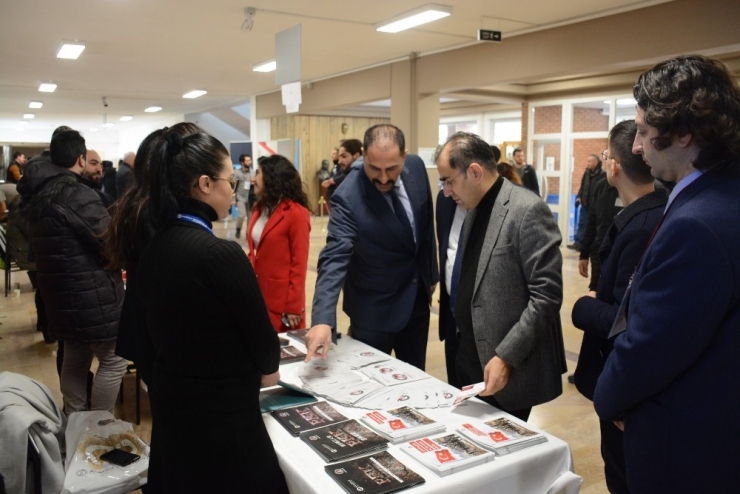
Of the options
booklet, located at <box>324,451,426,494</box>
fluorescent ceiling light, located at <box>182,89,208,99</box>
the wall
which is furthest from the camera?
the wall

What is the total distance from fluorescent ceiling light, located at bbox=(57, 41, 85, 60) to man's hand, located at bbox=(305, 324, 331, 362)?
6.61 meters

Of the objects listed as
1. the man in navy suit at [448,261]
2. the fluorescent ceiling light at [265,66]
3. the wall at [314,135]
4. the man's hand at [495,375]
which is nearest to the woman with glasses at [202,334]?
the man's hand at [495,375]

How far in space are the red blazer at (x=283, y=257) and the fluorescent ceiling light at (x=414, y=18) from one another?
129 inches

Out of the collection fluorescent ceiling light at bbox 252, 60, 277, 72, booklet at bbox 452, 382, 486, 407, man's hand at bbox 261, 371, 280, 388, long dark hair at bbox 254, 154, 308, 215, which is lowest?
booklet at bbox 452, 382, 486, 407

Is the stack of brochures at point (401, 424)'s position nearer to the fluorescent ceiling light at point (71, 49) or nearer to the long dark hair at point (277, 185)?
the long dark hair at point (277, 185)

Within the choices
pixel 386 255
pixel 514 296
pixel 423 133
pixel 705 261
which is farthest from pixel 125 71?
pixel 705 261

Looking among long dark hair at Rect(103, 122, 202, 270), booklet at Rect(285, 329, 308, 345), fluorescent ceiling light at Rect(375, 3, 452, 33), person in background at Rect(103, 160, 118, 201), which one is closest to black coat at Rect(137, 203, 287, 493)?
long dark hair at Rect(103, 122, 202, 270)

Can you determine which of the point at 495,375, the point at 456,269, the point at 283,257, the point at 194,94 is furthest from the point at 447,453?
the point at 194,94

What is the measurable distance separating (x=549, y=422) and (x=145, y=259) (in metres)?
2.77

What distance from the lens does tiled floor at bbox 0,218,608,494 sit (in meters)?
3.13

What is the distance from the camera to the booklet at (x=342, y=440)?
149 cm

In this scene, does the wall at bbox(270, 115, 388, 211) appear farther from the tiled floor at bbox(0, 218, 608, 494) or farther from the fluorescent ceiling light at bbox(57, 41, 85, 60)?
the tiled floor at bbox(0, 218, 608, 494)

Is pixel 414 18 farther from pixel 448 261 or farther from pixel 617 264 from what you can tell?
pixel 617 264

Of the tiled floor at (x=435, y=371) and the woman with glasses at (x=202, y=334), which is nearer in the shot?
the woman with glasses at (x=202, y=334)
